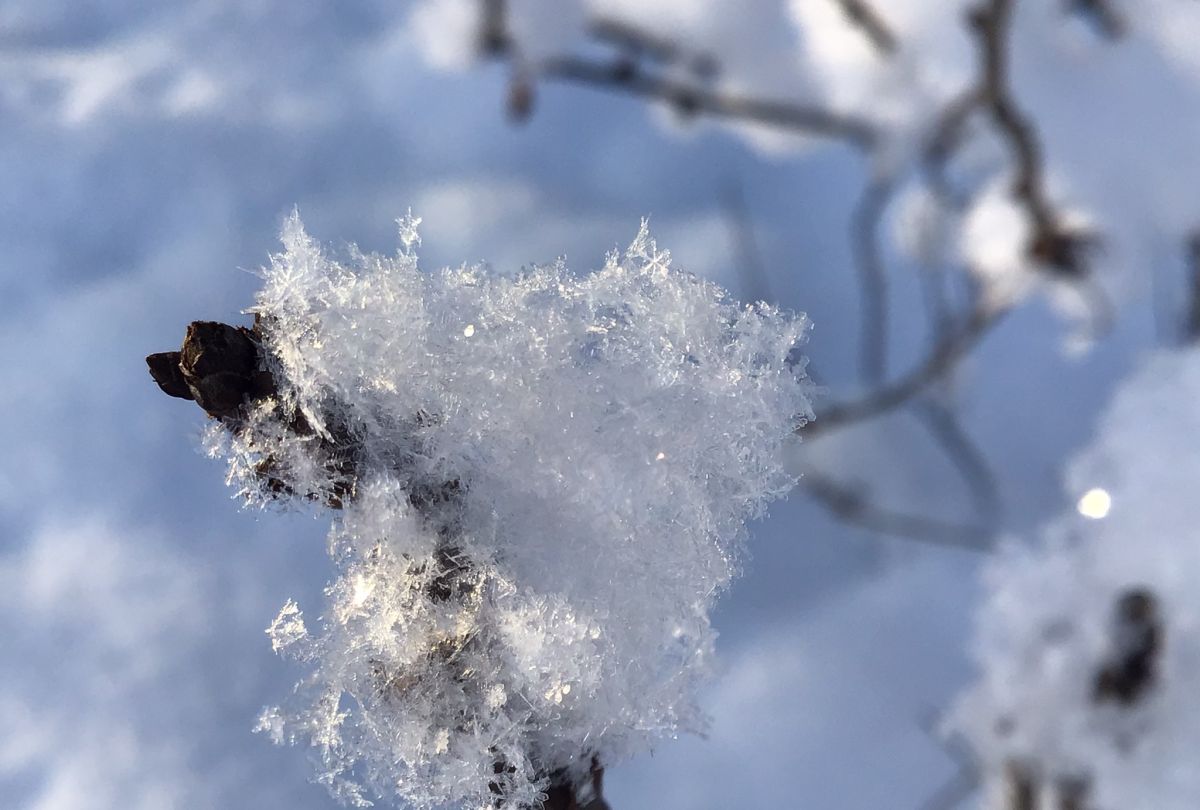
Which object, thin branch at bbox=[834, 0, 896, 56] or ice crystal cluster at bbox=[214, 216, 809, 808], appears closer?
ice crystal cluster at bbox=[214, 216, 809, 808]

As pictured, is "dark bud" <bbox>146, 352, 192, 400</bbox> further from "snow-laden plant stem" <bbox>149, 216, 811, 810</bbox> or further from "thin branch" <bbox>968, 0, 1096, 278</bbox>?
"thin branch" <bbox>968, 0, 1096, 278</bbox>

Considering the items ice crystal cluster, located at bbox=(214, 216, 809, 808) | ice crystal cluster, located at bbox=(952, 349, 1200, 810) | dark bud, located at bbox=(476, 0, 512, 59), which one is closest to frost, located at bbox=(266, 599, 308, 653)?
ice crystal cluster, located at bbox=(214, 216, 809, 808)

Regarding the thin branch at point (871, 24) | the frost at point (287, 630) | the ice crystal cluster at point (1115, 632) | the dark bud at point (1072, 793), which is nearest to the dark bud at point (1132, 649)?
the ice crystal cluster at point (1115, 632)

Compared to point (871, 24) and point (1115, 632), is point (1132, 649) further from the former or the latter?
point (871, 24)

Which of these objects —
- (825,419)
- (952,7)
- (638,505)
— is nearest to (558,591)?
(638,505)

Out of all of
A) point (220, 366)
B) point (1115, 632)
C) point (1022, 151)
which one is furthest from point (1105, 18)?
point (220, 366)

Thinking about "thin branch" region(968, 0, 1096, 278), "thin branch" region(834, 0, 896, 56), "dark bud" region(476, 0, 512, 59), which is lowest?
"dark bud" region(476, 0, 512, 59)

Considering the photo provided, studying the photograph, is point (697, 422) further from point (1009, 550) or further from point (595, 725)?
point (1009, 550)
